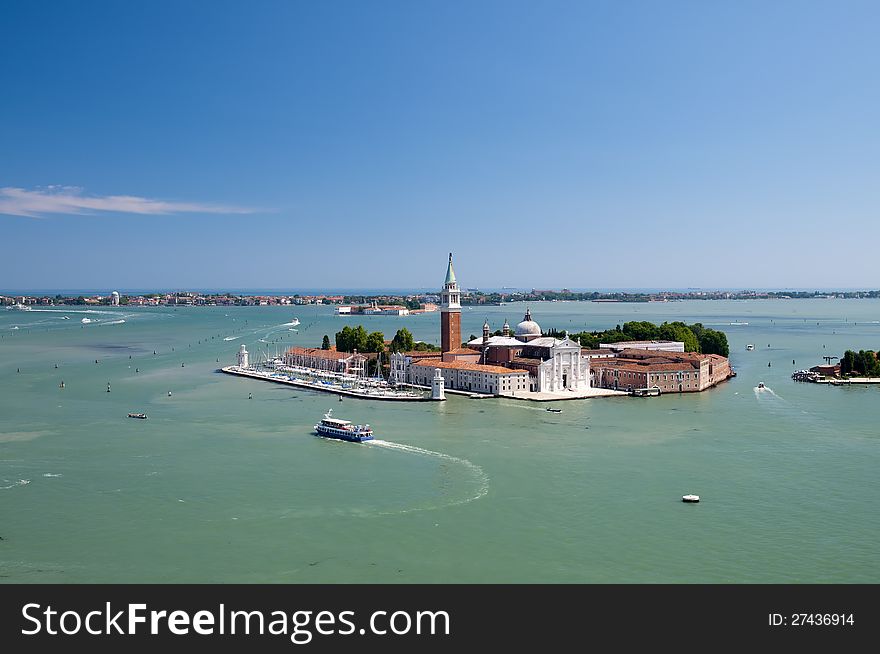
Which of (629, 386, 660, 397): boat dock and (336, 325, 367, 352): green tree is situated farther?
(336, 325, 367, 352): green tree

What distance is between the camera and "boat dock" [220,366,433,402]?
2219 centimetres

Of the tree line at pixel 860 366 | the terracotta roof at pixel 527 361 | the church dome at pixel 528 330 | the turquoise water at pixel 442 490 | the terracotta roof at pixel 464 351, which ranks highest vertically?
the church dome at pixel 528 330

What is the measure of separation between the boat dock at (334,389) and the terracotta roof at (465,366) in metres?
1.66

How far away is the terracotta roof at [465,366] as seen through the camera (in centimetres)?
2295

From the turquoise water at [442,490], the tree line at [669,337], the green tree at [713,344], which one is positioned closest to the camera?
the turquoise water at [442,490]

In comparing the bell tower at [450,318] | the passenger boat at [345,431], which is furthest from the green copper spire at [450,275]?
the passenger boat at [345,431]

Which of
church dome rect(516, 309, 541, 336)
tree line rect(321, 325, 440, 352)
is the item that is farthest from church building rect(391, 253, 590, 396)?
tree line rect(321, 325, 440, 352)

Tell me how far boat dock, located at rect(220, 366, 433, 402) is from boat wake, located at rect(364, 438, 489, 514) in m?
6.34

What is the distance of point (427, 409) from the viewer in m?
20.2

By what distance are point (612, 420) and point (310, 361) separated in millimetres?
14265

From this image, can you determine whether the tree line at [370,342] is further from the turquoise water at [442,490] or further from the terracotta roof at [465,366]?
the turquoise water at [442,490]

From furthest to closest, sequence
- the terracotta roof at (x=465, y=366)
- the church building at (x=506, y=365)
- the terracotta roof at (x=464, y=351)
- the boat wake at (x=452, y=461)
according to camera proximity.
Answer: the terracotta roof at (x=464, y=351), the church building at (x=506, y=365), the terracotta roof at (x=465, y=366), the boat wake at (x=452, y=461)

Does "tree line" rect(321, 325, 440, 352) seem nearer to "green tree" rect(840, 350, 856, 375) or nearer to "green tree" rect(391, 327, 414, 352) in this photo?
"green tree" rect(391, 327, 414, 352)

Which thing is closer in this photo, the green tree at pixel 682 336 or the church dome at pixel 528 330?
the church dome at pixel 528 330
